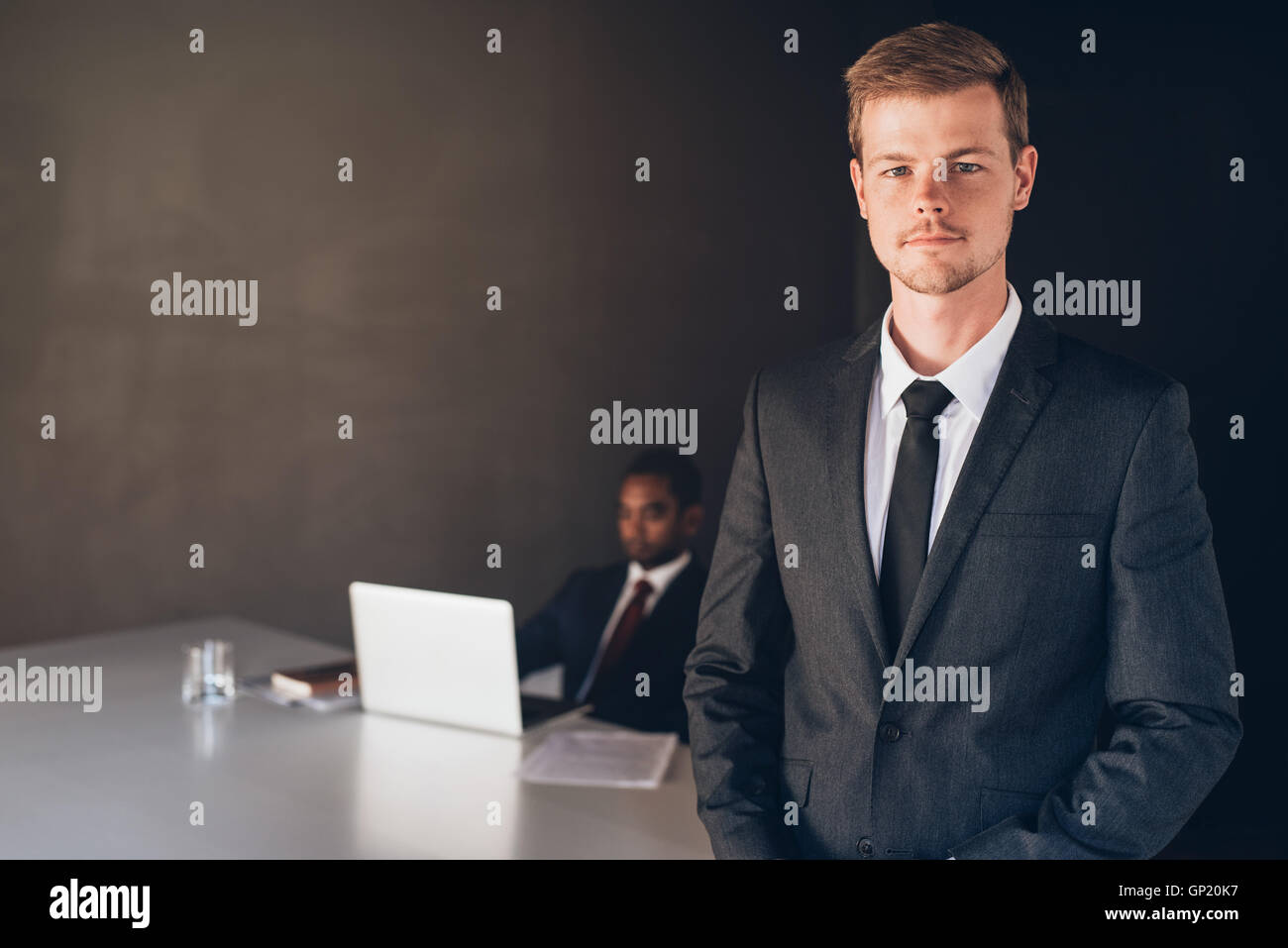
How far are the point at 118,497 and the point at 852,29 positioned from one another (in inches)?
145

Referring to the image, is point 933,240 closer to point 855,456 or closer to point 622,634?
point 855,456

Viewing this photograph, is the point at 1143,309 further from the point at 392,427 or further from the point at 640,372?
the point at 392,427

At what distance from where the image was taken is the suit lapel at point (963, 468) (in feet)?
4.83

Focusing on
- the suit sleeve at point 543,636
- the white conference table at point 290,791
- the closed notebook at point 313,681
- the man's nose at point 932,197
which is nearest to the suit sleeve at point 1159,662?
the man's nose at point 932,197

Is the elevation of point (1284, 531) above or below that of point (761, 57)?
below

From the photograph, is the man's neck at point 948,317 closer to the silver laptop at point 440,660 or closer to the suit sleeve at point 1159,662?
the suit sleeve at point 1159,662

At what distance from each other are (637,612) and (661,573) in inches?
5.4

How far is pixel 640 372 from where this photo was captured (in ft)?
15.4

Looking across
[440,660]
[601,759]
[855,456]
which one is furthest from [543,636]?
[855,456]

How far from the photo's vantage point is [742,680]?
5.37 ft

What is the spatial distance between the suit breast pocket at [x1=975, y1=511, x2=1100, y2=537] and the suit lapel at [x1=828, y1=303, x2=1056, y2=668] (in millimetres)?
20

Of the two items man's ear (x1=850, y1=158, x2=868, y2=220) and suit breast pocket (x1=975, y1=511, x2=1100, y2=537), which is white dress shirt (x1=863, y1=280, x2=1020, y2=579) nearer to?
suit breast pocket (x1=975, y1=511, x2=1100, y2=537)

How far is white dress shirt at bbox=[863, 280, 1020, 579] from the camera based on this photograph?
153 cm
